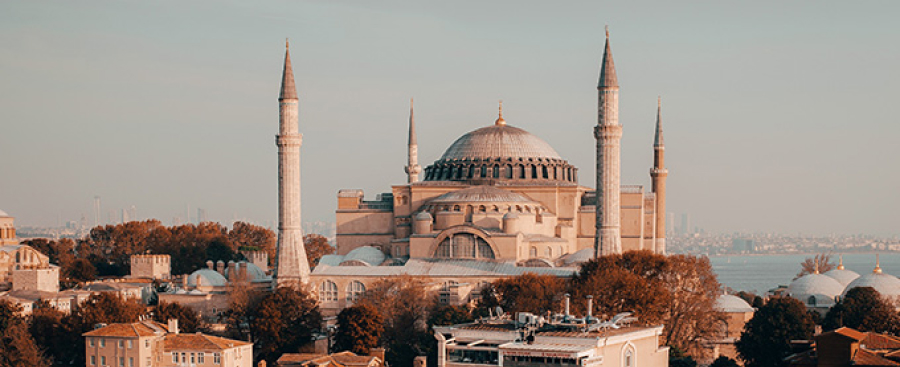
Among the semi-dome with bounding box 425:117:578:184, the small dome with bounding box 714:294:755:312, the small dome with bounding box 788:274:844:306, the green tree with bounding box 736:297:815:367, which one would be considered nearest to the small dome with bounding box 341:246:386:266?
the semi-dome with bounding box 425:117:578:184

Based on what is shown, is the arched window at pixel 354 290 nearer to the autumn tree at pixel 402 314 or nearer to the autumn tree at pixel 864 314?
the autumn tree at pixel 402 314

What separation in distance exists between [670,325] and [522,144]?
15.2 m

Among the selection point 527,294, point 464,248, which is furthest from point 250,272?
point 527,294

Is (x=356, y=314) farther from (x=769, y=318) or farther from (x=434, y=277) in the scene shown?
(x=769, y=318)

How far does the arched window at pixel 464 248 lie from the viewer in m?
52.7

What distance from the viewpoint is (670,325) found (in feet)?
153

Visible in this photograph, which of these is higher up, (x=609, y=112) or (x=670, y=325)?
(x=609, y=112)


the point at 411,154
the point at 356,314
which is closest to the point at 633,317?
the point at 356,314

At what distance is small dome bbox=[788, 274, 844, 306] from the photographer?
191ft

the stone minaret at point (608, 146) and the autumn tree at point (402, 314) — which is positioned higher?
the stone minaret at point (608, 146)

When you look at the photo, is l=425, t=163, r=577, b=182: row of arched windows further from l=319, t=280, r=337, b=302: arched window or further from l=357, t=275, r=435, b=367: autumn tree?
l=319, t=280, r=337, b=302: arched window

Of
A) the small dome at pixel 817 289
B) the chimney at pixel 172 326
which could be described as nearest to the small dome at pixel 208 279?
the chimney at pixel 172 326

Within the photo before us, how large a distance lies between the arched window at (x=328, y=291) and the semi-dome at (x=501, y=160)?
383 inches

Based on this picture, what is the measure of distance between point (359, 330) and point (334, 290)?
7.75 meters
